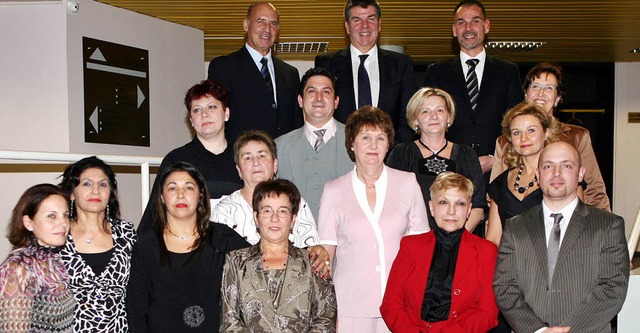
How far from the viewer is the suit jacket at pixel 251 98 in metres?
5.02

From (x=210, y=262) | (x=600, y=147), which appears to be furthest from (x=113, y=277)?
(x=600, y=147)

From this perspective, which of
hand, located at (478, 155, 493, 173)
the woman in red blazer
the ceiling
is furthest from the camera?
the ceiling

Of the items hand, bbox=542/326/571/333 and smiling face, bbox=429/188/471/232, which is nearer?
hand, bbox=542/326/571/333

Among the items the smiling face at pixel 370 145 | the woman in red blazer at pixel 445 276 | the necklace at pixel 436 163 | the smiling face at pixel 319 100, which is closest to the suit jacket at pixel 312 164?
the smiling face at pixel 319 100

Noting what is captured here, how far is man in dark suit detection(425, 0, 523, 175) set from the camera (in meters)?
4.91

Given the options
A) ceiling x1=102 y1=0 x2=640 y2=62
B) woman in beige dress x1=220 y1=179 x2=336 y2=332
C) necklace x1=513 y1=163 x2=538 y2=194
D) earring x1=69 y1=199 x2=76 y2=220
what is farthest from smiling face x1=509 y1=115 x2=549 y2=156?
ceiling x1=102 y1=0 x2=640 y2=62

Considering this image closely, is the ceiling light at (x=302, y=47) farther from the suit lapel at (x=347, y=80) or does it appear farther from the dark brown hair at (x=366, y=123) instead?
the dark brown hair at (x=366, y=123)

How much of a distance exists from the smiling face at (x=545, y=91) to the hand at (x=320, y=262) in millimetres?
1705

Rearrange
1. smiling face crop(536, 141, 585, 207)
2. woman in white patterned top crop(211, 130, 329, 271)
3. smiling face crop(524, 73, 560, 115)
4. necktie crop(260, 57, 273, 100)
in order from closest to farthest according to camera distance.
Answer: smiling face crop(536, 141, 585, 207), woman in white patterned top crop(211, 130, 329, 271), smiling face crop(524, 73, 560, 115), necktie crop(260, 57, 273, 100)

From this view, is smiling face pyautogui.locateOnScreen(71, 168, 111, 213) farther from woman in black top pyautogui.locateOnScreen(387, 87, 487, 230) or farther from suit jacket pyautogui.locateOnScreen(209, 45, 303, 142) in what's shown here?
woman in black top pyautogui.locateOnScreen(387, 87, 487, 230)

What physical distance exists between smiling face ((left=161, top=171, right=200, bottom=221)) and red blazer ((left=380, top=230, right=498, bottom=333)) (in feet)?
3.38

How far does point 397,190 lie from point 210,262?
3.34ft

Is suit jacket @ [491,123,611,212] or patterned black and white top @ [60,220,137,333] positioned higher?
suit jacket @ [491,123,611,212]

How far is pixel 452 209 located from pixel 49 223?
1.89m
